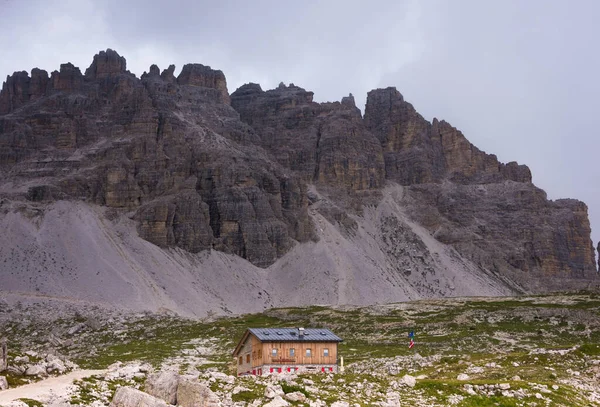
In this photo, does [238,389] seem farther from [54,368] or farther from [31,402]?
[54,368]

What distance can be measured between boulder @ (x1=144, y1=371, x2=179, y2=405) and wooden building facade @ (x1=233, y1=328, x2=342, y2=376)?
85.0 feet

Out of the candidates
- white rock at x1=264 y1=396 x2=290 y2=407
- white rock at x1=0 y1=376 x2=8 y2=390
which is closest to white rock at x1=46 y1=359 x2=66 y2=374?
white rock at x1=0 y1=376 x2=8 y2=390

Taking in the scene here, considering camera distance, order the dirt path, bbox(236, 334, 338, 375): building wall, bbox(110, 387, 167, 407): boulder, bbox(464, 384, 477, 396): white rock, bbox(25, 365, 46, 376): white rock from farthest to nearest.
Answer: bbox(236, 334, 338, 375): building wall, bbox(25, 365, 46, 376): white rock, bbox(464, 384, 477, 396): white rock, the dirt path, bbox(110, 387, 167, 407): boulder

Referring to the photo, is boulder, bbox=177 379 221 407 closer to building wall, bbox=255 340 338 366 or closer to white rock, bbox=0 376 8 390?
white rock, bbox=0 376 8 390

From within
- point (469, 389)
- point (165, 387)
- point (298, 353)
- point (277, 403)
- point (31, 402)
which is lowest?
point (469, 389)

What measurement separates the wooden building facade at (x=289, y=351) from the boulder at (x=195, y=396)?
1061 inches

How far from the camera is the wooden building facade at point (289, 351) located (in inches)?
2395

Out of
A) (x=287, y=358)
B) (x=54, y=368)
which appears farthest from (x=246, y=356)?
(x=54, y=368)

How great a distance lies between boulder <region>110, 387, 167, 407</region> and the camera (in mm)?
29734

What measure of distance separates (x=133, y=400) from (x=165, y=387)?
3.39 metres

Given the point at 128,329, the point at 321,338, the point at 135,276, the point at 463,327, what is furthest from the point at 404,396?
the point at 135,276

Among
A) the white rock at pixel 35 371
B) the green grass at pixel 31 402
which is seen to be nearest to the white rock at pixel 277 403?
the green grass at pixel 31 402

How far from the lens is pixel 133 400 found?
3028cm

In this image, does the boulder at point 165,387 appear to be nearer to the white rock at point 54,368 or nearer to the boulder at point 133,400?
the boulder at point 133,400
